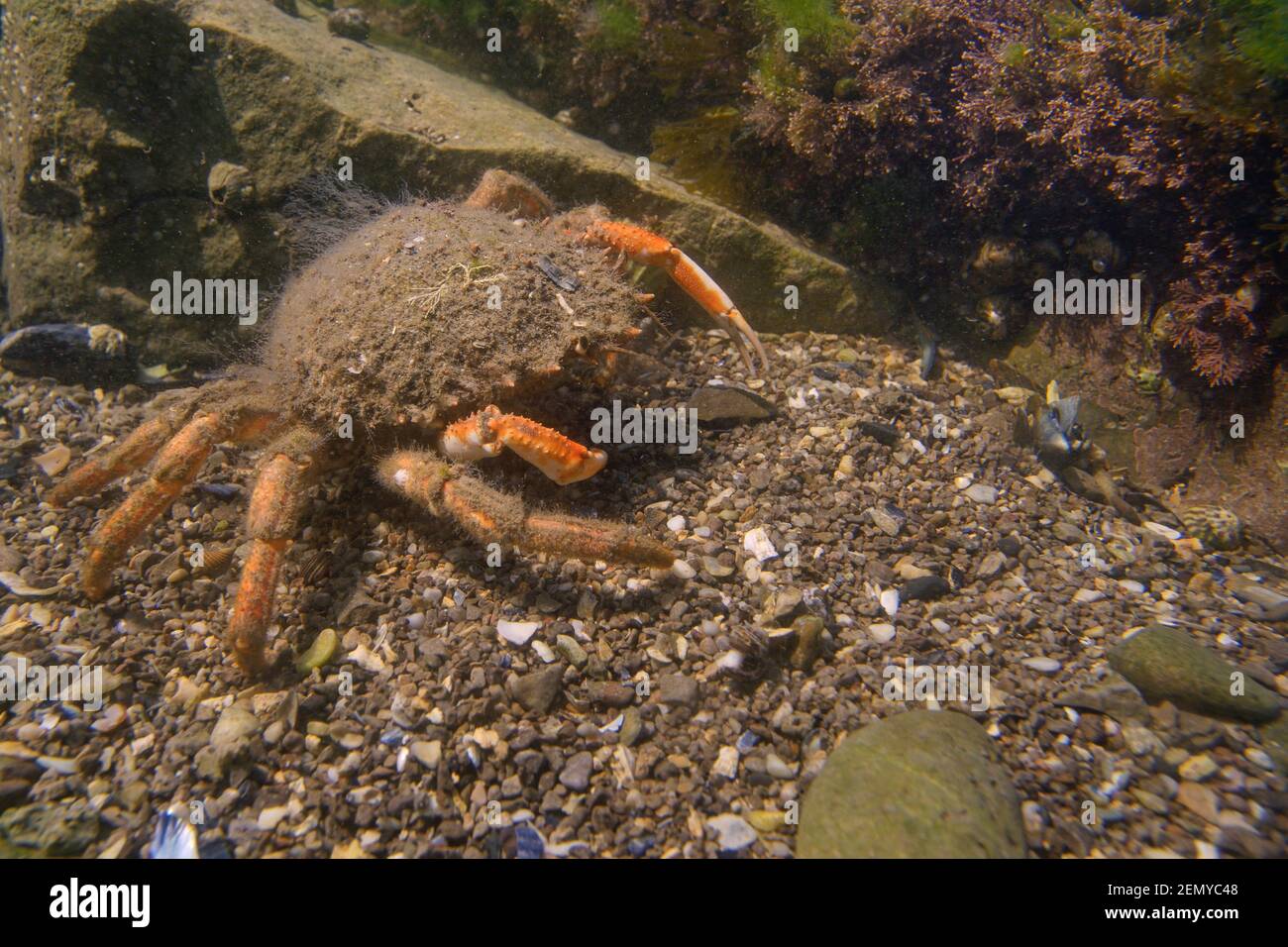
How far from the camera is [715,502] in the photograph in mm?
4211

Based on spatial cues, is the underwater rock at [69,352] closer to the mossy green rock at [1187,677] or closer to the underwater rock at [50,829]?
the underwater rock at [50,829]

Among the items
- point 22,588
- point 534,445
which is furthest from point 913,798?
point 22,588

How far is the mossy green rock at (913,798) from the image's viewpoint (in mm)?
2493

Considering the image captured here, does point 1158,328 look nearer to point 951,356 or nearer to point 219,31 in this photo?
point 951,356

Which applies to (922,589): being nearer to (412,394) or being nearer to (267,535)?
(412,394)

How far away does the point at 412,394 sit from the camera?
3857mm

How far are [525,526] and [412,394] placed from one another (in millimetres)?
1207

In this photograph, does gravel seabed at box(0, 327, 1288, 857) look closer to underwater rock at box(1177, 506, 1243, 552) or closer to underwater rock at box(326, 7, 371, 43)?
underwater rock at box(1177, 506, 1243, 552)

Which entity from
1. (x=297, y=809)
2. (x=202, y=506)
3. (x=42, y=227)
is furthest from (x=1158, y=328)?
(x=42, y=227)

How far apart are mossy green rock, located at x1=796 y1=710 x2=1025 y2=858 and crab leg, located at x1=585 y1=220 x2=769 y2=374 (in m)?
3.14

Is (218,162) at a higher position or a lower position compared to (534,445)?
higher

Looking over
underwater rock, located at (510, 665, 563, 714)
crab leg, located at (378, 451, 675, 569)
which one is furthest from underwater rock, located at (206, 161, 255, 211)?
underwater rock, located at (510, 665, 563, 714)

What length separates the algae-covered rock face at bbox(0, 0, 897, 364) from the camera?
4.79 metres

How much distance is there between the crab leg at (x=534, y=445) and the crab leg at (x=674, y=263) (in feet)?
6.13
